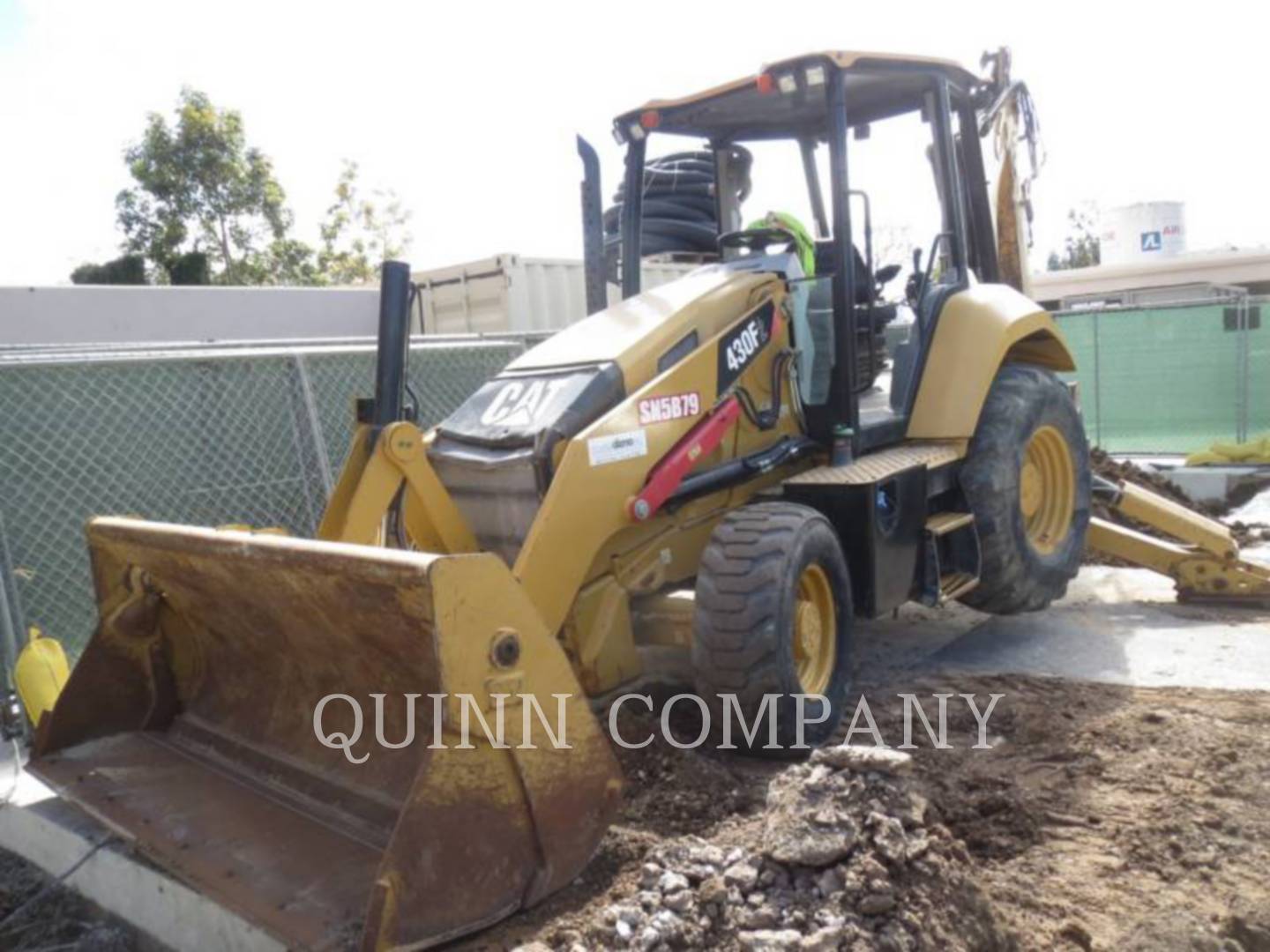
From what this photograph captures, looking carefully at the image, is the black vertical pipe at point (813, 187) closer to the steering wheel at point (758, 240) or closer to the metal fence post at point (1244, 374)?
the steering wheel at point (758, 240)

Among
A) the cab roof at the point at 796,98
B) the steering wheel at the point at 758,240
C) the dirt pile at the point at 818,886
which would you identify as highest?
the cab roof at the point at 796,98

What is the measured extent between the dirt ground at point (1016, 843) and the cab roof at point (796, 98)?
285 centimetres

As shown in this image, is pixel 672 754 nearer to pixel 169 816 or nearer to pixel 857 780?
pixel 857 780

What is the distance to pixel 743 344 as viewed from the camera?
464cm

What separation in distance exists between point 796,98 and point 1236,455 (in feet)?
25.2

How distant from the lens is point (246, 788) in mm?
3613

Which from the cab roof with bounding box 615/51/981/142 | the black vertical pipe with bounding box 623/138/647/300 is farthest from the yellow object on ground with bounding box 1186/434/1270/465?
the black vertical pipe with bounding box 623/138/647/300

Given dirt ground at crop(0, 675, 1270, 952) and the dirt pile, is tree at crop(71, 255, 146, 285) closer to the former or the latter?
dirt ground at crop(0, 675, 1270, 952)

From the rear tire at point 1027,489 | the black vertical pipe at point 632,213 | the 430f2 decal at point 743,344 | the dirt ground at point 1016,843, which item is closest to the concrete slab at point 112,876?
the dirt ground at point 1016,843

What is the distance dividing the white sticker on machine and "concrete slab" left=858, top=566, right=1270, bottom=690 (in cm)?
207

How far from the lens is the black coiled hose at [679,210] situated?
740cm

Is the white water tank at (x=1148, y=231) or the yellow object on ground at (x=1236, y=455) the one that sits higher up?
the white water tank at (x=1148, y=231)

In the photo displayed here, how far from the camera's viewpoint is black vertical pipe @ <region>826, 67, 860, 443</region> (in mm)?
4758

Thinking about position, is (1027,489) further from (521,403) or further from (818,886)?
(818,886)
